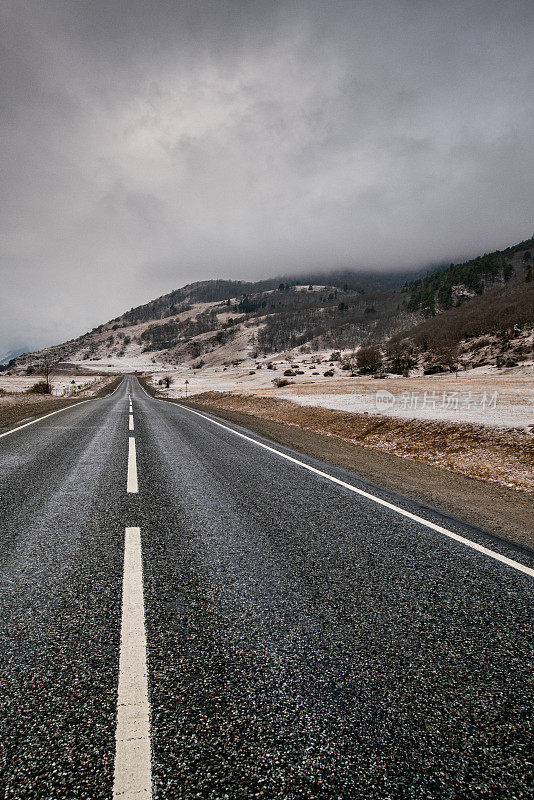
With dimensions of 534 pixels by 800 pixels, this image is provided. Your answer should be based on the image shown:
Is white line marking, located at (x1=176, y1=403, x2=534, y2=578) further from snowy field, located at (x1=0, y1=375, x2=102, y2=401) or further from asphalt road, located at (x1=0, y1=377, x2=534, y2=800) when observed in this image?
snowy field, located at (x1=0, y1=375, x2=102, y2=401)

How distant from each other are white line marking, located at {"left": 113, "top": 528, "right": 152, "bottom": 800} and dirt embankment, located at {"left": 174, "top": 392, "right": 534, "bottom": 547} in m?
4.40

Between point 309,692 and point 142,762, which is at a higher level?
point 142,762

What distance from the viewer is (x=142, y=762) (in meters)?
1.59

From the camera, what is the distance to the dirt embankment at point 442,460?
5.58m

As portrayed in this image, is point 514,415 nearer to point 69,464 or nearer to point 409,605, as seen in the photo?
point 409,605

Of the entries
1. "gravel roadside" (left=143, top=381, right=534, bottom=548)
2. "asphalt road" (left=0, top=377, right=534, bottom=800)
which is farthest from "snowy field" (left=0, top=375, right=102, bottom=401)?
"asphalt road" (left=0, top=377, right=534, bottom=800)

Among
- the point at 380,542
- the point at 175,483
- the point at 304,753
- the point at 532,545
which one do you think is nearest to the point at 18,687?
the point at 304,753

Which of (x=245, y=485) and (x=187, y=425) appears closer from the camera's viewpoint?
(x=245, y=485)

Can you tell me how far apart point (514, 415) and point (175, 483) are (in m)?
12.8

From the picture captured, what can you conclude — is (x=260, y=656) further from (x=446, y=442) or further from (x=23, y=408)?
(x=23, y=408)

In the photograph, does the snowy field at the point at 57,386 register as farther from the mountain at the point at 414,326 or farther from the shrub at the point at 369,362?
the mountain at the point at 414,326

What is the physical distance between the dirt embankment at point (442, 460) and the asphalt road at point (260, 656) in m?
1.26

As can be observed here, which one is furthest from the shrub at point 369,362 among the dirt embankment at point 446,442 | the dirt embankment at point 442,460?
the dirt embankment at point 442,460

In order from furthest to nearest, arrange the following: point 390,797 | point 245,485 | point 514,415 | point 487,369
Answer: point 487,369 < point 514,415 < point 245,485 < point 390,797
